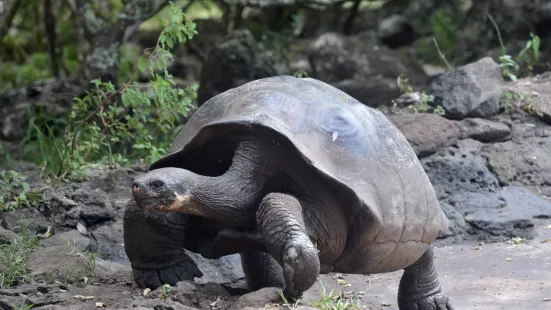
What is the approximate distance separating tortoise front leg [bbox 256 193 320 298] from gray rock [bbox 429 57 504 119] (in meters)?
3.58

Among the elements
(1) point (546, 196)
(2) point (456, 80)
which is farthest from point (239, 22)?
(1) point (546, 196)

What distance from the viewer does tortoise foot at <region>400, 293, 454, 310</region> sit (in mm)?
4254

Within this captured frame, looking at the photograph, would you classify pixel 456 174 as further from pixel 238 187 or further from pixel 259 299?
pixel 259 299

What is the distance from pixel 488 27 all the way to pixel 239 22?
313 cm

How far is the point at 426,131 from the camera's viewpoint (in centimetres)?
632

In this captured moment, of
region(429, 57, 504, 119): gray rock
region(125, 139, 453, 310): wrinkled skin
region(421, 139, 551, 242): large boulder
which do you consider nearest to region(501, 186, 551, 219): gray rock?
region(421, 139, 551, 242): large boulder

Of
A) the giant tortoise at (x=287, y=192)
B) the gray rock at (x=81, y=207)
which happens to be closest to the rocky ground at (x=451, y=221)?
the gray rock at (x=81, y=207)

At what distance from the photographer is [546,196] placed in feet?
20.5

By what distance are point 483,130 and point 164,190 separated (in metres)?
3.78

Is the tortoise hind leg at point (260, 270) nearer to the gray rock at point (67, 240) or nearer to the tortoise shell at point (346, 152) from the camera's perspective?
the tortoise shell at point (346, 152)

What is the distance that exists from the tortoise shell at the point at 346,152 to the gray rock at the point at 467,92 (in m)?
2.79

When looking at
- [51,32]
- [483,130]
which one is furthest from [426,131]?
[51,32]

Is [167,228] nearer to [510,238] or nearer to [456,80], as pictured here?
[510,238]

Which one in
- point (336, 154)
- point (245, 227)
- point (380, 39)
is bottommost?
point (380, 39)
